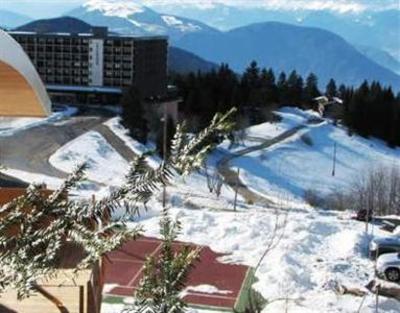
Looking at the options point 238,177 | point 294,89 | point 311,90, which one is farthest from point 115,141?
point 311,90

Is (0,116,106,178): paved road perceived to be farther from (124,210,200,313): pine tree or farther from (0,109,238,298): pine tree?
(124,210,200,313): pine tree

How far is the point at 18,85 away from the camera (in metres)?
5.51

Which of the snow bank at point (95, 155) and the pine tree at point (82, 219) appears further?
the snow bank at point (95, 155)

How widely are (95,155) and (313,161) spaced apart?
22.5m

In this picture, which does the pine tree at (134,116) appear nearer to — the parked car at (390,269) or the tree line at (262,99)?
the tree line at (262,99)

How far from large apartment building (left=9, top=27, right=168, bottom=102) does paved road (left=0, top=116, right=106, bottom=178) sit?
7.63 m

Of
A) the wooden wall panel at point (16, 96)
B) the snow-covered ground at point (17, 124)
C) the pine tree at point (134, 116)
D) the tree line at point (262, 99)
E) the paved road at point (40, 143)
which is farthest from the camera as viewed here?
the tree line at point (262, 99)

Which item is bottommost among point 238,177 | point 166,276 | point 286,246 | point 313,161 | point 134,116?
point 313,161

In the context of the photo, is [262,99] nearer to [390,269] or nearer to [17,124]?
[17,124]

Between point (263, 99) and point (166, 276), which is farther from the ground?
point (166, 276)

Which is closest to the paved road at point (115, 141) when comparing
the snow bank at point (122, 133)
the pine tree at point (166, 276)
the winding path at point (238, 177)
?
the snow bank at point (122, 133)

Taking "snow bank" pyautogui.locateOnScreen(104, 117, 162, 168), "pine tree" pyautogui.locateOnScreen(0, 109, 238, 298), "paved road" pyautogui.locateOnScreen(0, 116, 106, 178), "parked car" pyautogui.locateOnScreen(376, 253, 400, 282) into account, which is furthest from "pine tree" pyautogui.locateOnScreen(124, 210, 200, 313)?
"snow bank" pyautogui.locateOnScreen(104, 117, 162, 168)

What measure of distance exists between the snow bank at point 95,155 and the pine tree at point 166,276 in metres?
46.3

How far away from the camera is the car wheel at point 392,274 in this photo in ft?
62.8
